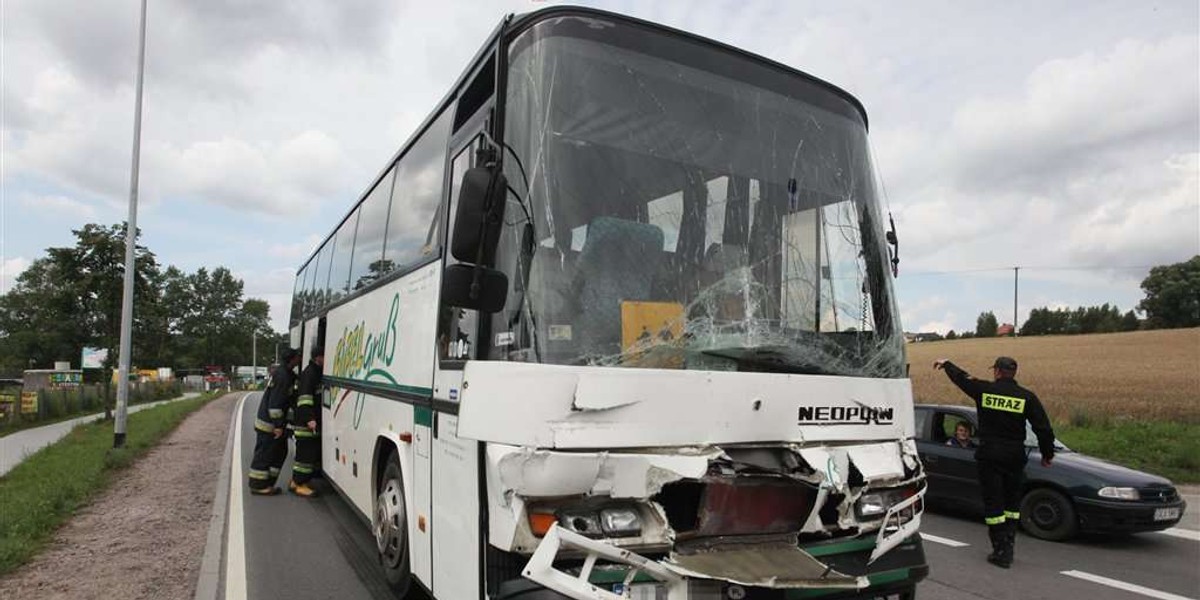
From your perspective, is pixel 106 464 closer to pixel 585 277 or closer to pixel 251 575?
pixel 251 575

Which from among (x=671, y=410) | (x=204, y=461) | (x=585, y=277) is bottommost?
(x=204, y=461)

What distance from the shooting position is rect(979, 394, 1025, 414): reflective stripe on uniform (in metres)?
6.66

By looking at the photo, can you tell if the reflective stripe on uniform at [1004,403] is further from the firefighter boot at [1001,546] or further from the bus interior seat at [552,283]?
the bus interior seat at [552,283]

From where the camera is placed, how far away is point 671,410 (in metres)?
3.18

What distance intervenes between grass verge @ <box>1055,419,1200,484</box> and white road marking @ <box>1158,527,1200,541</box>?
3.79 meters

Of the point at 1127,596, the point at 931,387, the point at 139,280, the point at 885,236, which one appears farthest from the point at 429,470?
the point at 931,387

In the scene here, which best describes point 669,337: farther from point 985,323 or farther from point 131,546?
point 985,323

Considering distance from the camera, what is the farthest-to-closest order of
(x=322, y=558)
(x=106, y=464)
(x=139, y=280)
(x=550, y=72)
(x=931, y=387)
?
1. (x=931, y=387)
2. (x=139, y=280)
3. (x=106, y=464)
4. (x=322, y=558)
5. (x=550, y=72)

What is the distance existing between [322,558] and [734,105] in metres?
5.10

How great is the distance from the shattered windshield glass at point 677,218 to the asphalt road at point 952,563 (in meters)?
3.07

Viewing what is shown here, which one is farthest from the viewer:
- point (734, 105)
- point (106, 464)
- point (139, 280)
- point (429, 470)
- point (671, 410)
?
point (139, 280)

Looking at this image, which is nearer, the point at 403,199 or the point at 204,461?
the point at 403,199

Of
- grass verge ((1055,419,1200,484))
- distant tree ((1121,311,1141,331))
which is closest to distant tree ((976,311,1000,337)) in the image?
distant tree ((1121,311,1141,331))

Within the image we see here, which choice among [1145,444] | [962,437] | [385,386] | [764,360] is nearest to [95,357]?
[385,386]
